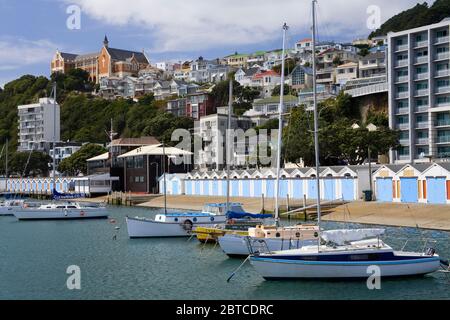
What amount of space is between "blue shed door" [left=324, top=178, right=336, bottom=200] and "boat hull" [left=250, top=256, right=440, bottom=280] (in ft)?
148

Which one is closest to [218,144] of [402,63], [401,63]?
[401,63]

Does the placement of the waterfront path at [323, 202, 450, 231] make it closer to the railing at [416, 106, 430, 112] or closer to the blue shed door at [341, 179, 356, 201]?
the blue shed door at [341, 179, 356, 201]

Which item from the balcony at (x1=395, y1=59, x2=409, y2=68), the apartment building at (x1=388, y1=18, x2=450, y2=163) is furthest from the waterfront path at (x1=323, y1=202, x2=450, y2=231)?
the balcony at (x1=395, y1=59, x2=409, y2=68)

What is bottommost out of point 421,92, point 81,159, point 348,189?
point 348,189

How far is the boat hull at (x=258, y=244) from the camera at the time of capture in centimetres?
3924

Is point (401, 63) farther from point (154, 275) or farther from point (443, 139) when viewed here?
point (154, 275)

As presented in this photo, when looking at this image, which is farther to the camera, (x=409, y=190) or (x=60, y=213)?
(x=60, y=213)

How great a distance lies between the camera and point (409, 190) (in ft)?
223

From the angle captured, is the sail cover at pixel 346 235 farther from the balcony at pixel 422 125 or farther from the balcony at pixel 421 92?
the balcony at pixel 421 92

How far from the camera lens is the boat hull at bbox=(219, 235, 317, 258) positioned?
39.2 m

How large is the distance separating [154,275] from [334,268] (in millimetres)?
11509

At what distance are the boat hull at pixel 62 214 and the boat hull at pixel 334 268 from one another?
51.7 meters
